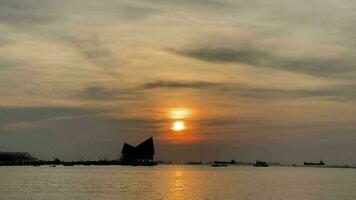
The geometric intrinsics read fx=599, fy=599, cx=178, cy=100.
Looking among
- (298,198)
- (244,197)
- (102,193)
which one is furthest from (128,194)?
(298,198)

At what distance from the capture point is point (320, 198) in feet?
315

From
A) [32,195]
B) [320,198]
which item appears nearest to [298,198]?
[320,198]

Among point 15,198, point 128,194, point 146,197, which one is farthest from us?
point 128,194

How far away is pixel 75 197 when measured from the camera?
88.4m

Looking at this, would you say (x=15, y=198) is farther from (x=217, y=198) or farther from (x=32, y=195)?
(x=217, y=198)

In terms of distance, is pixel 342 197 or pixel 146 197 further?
pixel 342 197

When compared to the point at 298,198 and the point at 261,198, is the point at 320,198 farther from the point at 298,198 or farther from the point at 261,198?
the point at 261,198

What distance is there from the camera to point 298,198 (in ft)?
308

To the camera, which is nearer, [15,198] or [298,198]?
[15,198]

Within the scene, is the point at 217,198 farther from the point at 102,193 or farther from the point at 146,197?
the point at 102,193

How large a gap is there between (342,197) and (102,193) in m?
39.9

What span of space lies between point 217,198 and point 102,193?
1985 cm

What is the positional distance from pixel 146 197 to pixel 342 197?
33658 mm

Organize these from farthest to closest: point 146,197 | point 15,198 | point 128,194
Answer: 1. point 128,194
2. point 146,197
3. point 15,198
